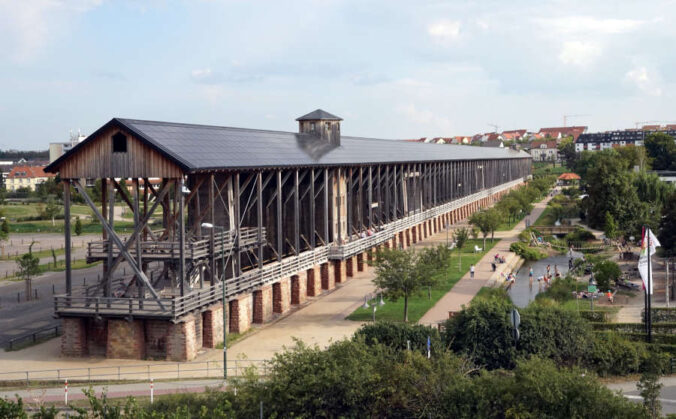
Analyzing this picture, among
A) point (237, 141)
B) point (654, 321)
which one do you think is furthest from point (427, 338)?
point (237, 141)

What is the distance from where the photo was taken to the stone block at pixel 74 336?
32.8m

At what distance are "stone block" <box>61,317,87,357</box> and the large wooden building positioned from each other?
1.7 inches

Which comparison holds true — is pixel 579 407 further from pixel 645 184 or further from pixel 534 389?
pixel 645 184

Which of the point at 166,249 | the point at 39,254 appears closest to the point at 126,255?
the point at 166,249

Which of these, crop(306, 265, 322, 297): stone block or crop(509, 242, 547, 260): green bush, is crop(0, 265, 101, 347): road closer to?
crop(306, 265, 322, 297): stone block

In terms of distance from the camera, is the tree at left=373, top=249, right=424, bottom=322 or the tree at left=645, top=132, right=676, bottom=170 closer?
the tree at left=373, top=249, right=424, bottom=322

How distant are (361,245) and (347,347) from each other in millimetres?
32581

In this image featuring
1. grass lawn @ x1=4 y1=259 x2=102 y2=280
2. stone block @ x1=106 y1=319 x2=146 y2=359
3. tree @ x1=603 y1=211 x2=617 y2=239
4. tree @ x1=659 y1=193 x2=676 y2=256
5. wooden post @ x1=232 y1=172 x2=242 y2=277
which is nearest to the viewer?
stone block @ x1=106 y1=319 x2=146 y2=359

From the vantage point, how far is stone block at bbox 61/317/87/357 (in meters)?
32.8

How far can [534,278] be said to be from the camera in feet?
194

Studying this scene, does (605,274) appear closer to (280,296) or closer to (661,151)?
(280,296)

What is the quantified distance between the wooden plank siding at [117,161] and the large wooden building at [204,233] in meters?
0.04

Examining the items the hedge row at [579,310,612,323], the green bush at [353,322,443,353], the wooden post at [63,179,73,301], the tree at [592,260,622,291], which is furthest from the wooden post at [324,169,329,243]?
the green bush at [353,322,443,353]

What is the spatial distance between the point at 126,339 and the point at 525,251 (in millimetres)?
44162
